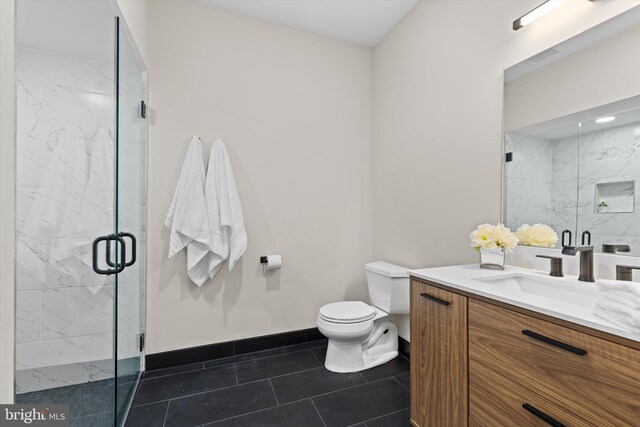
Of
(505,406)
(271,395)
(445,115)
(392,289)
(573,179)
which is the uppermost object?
(445,115)

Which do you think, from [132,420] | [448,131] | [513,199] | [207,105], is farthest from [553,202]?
[132,420]

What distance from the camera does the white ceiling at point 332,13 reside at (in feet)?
7.24

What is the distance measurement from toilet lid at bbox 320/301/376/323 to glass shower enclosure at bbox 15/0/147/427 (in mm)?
Answer: 1220

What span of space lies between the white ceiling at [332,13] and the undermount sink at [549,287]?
2.07 m

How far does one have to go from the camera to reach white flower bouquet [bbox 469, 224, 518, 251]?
4.70 feet

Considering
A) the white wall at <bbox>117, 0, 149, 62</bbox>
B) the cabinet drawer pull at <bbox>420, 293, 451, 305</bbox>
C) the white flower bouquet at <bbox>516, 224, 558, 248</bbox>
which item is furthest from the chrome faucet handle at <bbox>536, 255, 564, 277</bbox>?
the white wall at <bbox>117, 0, 149, 62</bbox>

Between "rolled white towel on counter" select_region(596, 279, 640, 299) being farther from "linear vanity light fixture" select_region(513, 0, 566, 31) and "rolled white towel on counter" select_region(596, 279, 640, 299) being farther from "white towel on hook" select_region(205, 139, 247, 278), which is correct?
"white towel on hook" select_region(205, 139, 247, 278)

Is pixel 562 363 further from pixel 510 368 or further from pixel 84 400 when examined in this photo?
pixel 84 400

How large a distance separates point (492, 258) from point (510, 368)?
66cm

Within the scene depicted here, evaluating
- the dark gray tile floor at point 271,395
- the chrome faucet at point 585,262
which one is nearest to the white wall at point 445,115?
the chrome faucet at point 585,262

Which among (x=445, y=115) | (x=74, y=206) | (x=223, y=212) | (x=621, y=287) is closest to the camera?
(x=621, y=287)

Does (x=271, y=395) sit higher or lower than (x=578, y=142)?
lower

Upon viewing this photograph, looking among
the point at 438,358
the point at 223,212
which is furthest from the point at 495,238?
the point at 223,212

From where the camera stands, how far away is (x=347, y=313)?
2059mm
